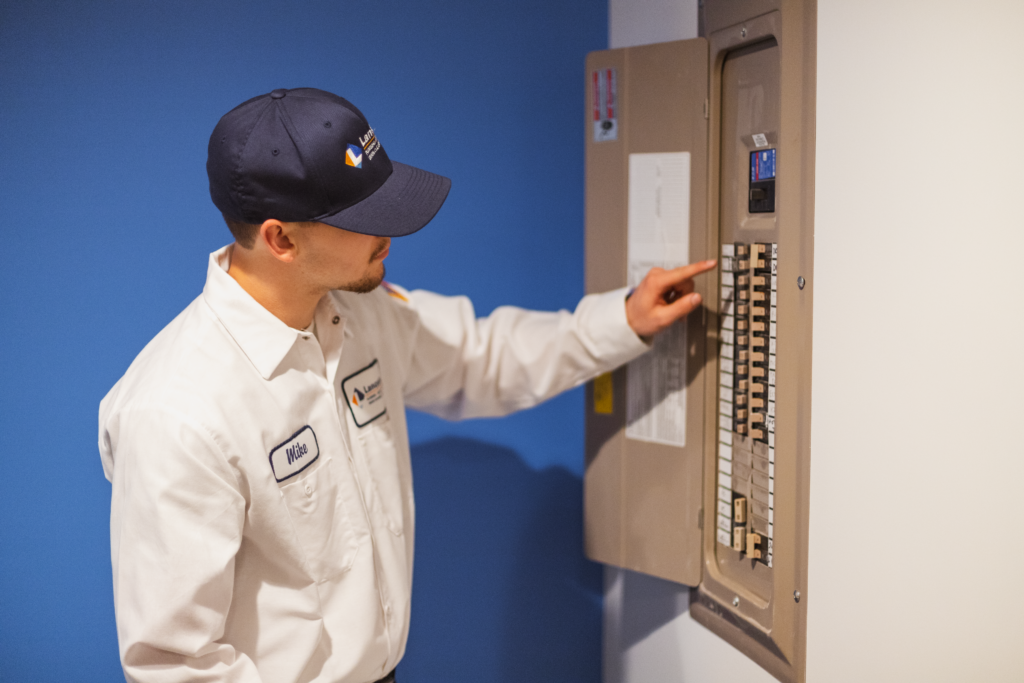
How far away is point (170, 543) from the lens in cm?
106

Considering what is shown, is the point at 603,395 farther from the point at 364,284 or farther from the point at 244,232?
the point at 244,232

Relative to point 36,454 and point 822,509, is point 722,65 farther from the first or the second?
point 36,454

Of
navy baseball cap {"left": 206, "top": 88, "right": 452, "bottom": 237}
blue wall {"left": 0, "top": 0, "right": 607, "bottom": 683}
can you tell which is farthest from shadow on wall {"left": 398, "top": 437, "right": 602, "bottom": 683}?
navy baseball cap {"left": 206, "top": 88, "right": 452, "bottom": 237}

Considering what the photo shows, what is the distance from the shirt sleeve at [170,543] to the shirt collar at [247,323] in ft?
0.43

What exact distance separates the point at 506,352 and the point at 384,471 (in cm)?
36

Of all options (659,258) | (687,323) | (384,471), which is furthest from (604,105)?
(384,471)

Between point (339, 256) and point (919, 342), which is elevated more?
point (339, 256)

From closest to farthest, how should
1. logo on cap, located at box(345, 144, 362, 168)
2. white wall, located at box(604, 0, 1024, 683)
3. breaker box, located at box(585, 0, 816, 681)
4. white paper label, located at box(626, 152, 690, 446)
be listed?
white wall, located at box(604, 0, 1024, 683) → logo on cap, located at box(345, 144, 362, 168) → breaker box, located at box(585, 0, 816, 681) → white paper label, located at box(626, 152, 690, 446)

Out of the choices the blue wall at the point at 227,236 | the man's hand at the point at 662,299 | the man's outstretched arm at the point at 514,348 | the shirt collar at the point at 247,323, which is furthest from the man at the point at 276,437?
the man's hand at the point at 662,299

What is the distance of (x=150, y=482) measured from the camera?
1059 millimetres

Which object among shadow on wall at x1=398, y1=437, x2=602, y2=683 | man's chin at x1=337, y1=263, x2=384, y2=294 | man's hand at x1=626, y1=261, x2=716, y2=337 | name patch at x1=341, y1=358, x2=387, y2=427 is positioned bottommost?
shadow on wall at x1=398, y1=437, x2=602, y2=683

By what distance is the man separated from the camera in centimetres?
108

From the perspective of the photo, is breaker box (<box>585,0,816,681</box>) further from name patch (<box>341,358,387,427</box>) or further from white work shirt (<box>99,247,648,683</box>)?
name patch (<box>341,358,387,427</box>)

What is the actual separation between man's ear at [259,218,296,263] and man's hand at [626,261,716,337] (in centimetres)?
61
